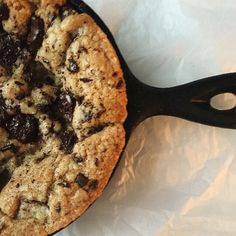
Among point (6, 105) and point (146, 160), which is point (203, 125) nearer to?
point (146, 160)

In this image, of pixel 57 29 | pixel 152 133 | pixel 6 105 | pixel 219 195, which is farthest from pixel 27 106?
pixel 219 195

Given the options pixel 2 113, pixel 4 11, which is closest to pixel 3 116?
pixel 2 113

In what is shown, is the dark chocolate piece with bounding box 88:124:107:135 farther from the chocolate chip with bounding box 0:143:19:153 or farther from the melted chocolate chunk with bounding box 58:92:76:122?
the chocolate chip with bounding box 0:143:19:153

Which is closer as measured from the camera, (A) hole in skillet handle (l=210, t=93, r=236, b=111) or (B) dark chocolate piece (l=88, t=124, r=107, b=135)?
(B) dark chocolate piece (l=88, t=124, r=107, b=135)

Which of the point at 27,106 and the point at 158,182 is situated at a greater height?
the point at 27,106

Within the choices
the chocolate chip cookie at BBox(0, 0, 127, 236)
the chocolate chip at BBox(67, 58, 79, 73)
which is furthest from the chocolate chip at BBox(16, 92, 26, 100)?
the chocolate chip at BBox(67, 58, 79, 73)

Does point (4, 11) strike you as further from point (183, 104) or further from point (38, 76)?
point (183, 104)

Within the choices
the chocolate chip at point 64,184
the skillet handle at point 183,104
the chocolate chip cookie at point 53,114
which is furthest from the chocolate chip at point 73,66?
the chocolate chip at point 64,184
